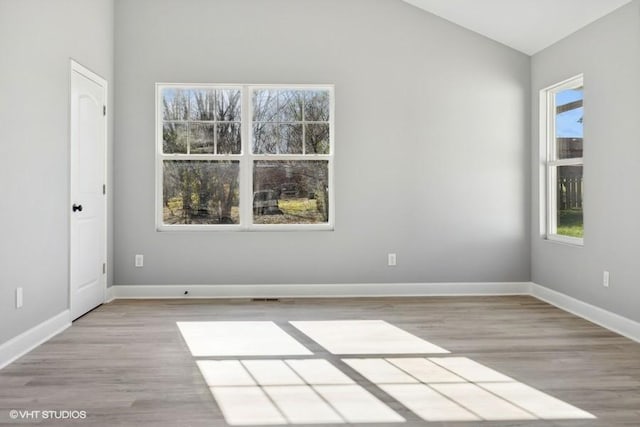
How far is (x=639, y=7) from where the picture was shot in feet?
12.6

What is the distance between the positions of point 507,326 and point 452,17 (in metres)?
3.08

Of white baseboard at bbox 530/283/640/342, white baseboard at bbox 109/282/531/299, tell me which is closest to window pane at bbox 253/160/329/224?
white baseboard at bbox 109/282/531/299

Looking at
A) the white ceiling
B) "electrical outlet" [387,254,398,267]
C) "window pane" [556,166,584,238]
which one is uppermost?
the white ceiling

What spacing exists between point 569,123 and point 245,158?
3.11 metres

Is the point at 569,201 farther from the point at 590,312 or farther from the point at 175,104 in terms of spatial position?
the point at 175,104

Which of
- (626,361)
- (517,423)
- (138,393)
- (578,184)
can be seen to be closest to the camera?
(517,423)

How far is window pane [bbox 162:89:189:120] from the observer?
5449mm

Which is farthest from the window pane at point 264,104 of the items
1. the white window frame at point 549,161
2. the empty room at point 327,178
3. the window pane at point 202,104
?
the white window frame at point 549,161

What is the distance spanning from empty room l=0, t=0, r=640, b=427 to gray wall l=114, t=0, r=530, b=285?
20 mm

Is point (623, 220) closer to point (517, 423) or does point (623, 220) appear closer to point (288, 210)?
point (517, 423)

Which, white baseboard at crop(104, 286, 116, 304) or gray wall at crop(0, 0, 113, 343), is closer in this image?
gray wall at crop(0, 0, 113, 343)

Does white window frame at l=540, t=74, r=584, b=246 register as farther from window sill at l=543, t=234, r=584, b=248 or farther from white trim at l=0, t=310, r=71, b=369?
white trim at l=0, t=310, r=71, b=369

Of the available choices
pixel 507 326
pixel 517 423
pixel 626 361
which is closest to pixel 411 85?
pixel 507 326

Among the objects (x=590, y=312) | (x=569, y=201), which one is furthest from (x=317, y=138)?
(x=590, y=312)
